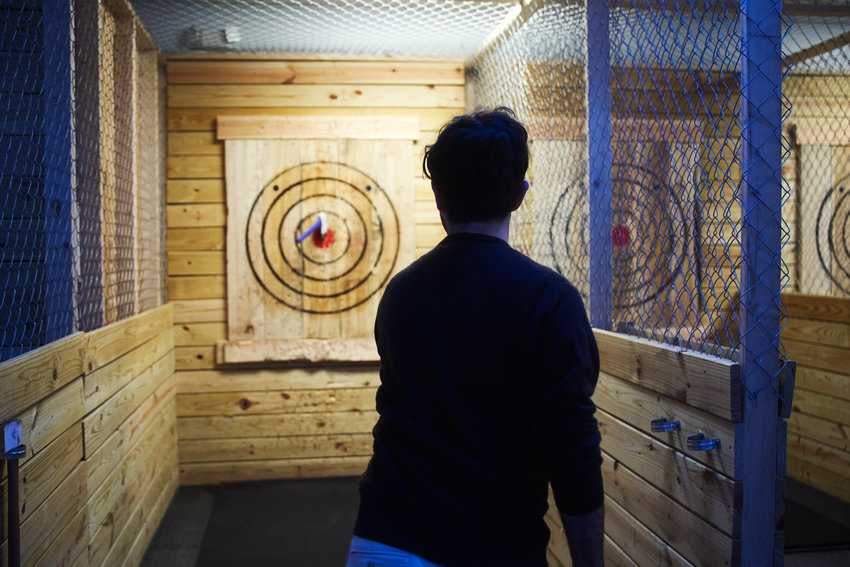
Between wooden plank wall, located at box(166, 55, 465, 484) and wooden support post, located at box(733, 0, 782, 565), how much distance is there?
279cm

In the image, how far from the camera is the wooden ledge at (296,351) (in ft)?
13.0

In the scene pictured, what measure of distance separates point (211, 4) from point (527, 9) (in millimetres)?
1508

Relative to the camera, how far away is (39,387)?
1769 mm

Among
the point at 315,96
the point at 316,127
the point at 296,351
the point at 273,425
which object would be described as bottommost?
the point at 273,425

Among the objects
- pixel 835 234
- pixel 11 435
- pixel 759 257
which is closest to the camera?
pixel 759 257

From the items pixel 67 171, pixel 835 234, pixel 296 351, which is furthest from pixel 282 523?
pixel 835 234

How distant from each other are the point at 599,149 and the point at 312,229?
206cm

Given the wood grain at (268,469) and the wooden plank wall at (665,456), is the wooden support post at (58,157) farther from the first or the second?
the wood grain at (268,469)

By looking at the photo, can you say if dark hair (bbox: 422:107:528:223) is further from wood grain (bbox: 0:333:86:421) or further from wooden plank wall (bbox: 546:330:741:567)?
wood grain (bbox: 0:333:86:421)

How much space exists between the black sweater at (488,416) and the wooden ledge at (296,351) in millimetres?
2892

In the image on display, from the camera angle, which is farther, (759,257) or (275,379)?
(275,379)

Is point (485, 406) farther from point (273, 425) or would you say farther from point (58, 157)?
point (273, 425)

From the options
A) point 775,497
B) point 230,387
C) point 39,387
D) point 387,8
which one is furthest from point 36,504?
point 387,8

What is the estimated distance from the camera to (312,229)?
398cm
